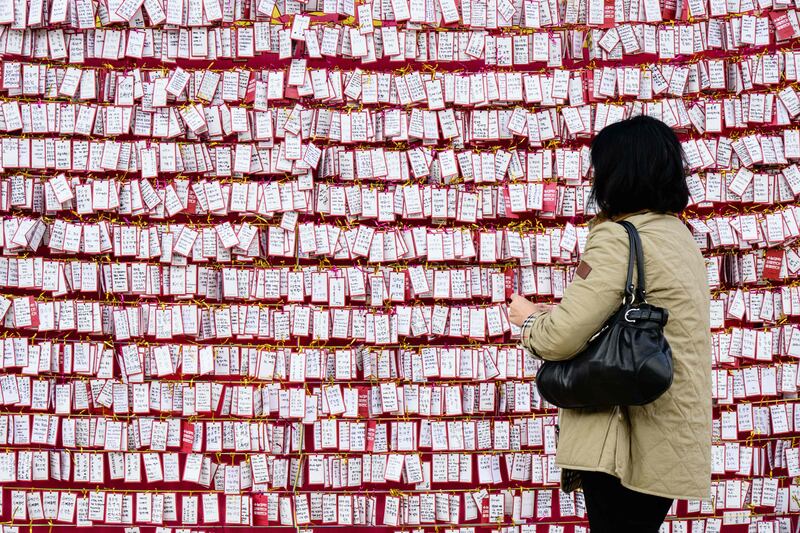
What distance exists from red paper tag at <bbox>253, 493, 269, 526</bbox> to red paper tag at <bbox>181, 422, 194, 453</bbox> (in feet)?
1.20

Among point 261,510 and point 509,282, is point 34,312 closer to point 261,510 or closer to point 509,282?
point 261,510

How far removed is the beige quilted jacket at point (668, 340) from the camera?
2.04m

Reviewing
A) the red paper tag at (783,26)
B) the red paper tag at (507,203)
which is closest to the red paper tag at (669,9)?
the red paper tag at (783,26)

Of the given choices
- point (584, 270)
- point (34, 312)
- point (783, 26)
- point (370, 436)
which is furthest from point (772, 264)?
point (34, 312)

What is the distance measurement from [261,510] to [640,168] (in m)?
2.26

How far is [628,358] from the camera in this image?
6.57ft

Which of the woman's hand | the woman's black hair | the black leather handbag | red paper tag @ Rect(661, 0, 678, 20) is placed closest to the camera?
the black leather handbag

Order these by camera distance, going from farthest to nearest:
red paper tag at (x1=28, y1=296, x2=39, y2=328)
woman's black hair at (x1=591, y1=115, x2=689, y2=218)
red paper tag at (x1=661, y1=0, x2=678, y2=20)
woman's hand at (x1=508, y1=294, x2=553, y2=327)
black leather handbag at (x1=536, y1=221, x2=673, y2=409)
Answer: red paper tag at (x1=661, y1=0, x2=678, y2=20) < red paper tag at (x1=28, y1=296, x2=39, y2=328) < woman's hand at (x1=508, y1=294, x2=553, y2=327) < woman's black hair at (x1=591, y1=115, x2=689, y2=218) < black leather handbag at (x1=536, y1=221, x2=673, y2=409)

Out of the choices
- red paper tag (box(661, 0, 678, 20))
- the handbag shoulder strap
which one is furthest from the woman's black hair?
red paper tag (box(661, 0, 678, 20))

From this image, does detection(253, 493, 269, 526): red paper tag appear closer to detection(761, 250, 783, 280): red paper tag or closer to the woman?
the woman

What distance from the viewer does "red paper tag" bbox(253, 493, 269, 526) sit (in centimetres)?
343

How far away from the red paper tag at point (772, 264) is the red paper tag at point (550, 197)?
1000mm

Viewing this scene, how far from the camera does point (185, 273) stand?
3.41 meters

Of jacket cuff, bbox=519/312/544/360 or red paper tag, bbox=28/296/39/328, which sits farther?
red paper tag, bbox=28/296/39/328
